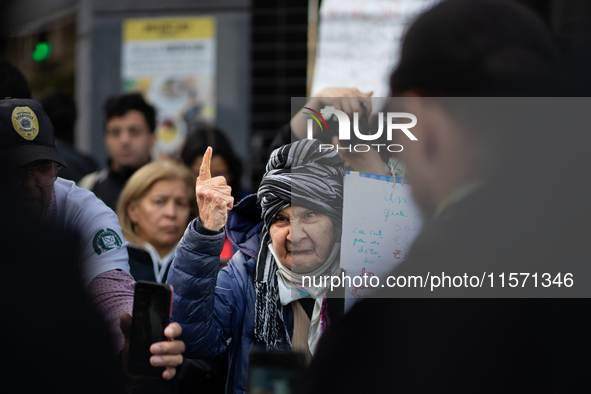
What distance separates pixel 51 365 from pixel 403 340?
85cm

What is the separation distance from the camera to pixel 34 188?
6.00 feet

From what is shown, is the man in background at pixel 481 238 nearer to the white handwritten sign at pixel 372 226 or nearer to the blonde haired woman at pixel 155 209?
the white handwritten sign at pixel 372 226

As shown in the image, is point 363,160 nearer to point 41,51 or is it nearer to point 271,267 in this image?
point 271,267

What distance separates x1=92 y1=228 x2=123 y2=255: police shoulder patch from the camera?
200 centimetres

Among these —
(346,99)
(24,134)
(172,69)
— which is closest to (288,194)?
(346,99)

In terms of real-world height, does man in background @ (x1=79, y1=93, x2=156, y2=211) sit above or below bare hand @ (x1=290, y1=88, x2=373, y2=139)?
above

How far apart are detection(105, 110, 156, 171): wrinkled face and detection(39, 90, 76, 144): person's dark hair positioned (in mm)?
259

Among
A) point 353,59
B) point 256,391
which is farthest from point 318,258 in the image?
point 353,59

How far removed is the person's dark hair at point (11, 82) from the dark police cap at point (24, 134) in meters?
0.50

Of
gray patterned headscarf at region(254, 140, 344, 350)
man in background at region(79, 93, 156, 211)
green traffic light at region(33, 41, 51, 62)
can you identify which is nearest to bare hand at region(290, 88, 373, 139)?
gray patterned headscarf at region(254, 140, 344, 350)

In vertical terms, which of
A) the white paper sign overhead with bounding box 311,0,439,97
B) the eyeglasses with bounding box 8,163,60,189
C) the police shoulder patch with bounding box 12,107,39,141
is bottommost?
the eyeglasses with bounding box 8,163,60,189

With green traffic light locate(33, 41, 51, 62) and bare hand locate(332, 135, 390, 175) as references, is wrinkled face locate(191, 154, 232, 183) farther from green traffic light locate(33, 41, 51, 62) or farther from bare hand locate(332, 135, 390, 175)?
green traffic light locate(33, 41, 51, 62)

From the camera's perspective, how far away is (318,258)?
191 centimetres

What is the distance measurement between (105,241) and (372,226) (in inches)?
36.0
